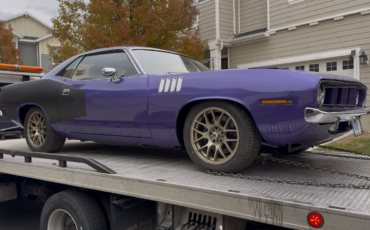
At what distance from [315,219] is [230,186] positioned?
0.70 meters

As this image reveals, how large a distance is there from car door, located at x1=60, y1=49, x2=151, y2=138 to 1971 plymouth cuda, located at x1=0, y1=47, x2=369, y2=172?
0.01m

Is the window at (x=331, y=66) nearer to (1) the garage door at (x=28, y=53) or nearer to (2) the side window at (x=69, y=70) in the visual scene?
(2) the side window at (x=69, y=70)

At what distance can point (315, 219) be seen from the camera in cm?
185

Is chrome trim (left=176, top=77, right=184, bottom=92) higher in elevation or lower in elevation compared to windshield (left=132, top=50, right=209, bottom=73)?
lower

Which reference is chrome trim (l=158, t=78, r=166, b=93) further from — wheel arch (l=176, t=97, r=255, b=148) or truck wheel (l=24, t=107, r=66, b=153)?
truck wheel (l=24, t=107, r=66, b=153)

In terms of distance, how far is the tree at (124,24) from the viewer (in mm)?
8352

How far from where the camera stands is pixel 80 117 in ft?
12.8

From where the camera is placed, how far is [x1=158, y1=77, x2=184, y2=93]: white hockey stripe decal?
123 inches

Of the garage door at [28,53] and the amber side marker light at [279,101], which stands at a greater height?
the garage door at [28,53]

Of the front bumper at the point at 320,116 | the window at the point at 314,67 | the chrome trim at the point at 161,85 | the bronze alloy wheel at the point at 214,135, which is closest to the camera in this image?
the front bumper at the point at 320,116

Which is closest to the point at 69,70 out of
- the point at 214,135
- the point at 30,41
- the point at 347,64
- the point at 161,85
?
the point at 161,85

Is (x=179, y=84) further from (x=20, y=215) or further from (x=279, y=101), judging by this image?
(x=20, y=215)

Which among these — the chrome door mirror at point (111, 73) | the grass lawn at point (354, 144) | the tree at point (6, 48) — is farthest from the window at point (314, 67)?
the tree at point (6, 48)

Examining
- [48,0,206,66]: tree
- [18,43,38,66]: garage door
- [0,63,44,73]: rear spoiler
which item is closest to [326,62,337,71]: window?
[48,0,206,66]: tree
